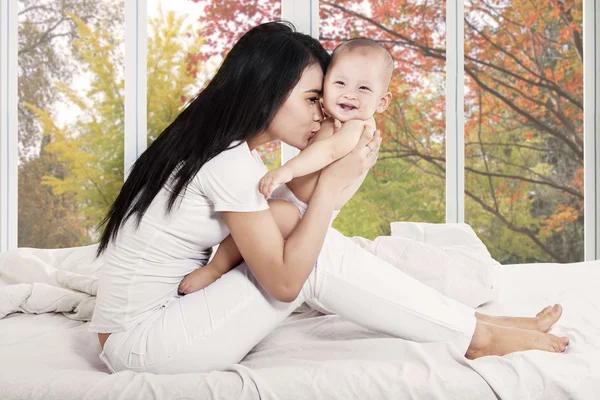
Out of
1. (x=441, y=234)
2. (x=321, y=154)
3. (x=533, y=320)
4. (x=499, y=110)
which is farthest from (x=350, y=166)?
(x=499, y=110)

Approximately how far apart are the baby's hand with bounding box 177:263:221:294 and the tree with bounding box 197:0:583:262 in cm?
305

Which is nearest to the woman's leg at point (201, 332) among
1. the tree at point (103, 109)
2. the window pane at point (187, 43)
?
the window pane at point (187, 43)

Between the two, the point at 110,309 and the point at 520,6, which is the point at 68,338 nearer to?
the point at 110,309

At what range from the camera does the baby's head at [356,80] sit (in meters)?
1.61

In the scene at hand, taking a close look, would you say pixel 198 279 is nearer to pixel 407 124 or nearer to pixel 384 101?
pixel 384 101

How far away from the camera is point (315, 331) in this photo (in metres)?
1.60

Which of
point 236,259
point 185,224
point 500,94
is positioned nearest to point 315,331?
point 236,259

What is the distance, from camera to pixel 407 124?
446 centimetres

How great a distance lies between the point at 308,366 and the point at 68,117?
360cm

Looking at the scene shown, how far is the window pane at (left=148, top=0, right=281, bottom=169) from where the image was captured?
4.29m

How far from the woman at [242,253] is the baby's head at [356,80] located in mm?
168

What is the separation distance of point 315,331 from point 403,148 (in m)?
3.06

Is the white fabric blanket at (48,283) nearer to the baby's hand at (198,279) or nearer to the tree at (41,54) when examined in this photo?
the baby's hand at (198,279)

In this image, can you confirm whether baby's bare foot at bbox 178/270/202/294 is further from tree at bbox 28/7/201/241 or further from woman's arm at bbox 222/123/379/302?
tree at bbox 28/7/201/241
